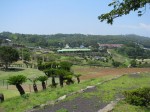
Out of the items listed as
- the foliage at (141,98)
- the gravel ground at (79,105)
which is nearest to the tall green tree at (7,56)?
the gravel ground at (79,105)

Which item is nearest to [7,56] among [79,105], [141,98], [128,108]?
[79,105]

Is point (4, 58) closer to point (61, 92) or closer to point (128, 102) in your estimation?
point (61, 92)

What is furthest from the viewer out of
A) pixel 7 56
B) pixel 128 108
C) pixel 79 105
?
pixel 7 56

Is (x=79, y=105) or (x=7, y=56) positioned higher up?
(x=79, y=105)

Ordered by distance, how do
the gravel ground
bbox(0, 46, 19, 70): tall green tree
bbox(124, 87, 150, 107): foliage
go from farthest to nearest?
bbox(0, 46, 19, 70): tall green tree
bbox(124, 87, 150, 107): foliage
the gravel ground

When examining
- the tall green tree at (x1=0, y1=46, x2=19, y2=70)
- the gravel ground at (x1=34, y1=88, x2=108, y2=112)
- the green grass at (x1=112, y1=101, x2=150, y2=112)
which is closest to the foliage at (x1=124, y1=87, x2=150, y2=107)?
the green grass at (x1=112, y1=101, x2=150, y2=112)

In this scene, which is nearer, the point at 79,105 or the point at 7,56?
the point at 79,105

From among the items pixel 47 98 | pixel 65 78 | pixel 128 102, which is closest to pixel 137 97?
pixel 128 102

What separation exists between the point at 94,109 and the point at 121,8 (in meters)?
4.07

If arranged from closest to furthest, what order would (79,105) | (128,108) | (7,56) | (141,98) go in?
(128,108) → (141,98) → (79,105) → (7,56)

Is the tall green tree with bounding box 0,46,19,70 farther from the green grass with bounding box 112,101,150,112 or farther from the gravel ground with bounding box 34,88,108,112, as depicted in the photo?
the green grass with bounding box 112,101,150,112

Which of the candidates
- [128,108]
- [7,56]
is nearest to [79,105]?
[128,108]

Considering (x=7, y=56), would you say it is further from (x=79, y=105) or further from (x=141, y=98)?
(x=141, y=98)

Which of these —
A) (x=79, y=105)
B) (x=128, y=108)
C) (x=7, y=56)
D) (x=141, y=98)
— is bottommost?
(x=7, y=56)
